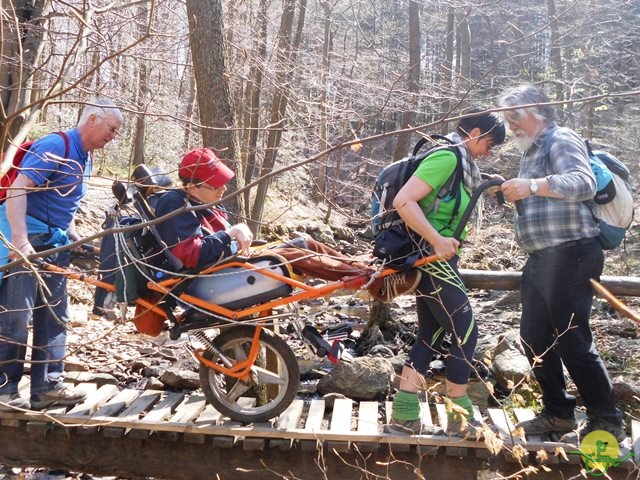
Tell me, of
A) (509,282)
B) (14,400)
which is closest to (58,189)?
(14,400)

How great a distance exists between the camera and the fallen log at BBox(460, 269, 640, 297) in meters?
5.37

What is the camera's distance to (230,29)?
1122cm

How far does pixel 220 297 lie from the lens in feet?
14.3

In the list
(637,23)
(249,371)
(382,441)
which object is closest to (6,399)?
(249,371)

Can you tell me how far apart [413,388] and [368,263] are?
0.82 m

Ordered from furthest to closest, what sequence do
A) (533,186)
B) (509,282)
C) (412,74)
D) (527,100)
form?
1. (412,74)
2. (509,282)
3. (527,100)
4. (533,186)

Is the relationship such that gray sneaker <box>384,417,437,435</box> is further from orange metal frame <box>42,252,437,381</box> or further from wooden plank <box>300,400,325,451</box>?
orange metal frame <box>42,252,437,381</box>

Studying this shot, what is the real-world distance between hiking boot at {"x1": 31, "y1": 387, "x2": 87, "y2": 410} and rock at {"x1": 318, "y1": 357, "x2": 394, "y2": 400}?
9.30ft

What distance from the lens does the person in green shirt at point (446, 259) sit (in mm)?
3936

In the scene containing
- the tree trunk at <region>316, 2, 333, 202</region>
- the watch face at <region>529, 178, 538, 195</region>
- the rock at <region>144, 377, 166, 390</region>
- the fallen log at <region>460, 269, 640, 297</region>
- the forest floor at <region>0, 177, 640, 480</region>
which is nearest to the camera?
the watch face at <region>529, 178, 538, 195</region>

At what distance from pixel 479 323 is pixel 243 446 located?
7150 millimetres

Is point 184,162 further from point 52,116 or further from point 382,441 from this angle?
point 52,116

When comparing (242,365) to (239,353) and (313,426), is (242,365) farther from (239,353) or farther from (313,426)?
(313,426)

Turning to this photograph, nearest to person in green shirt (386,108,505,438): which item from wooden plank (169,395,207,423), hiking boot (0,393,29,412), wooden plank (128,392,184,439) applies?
wooden plank (169,395,207,423)
